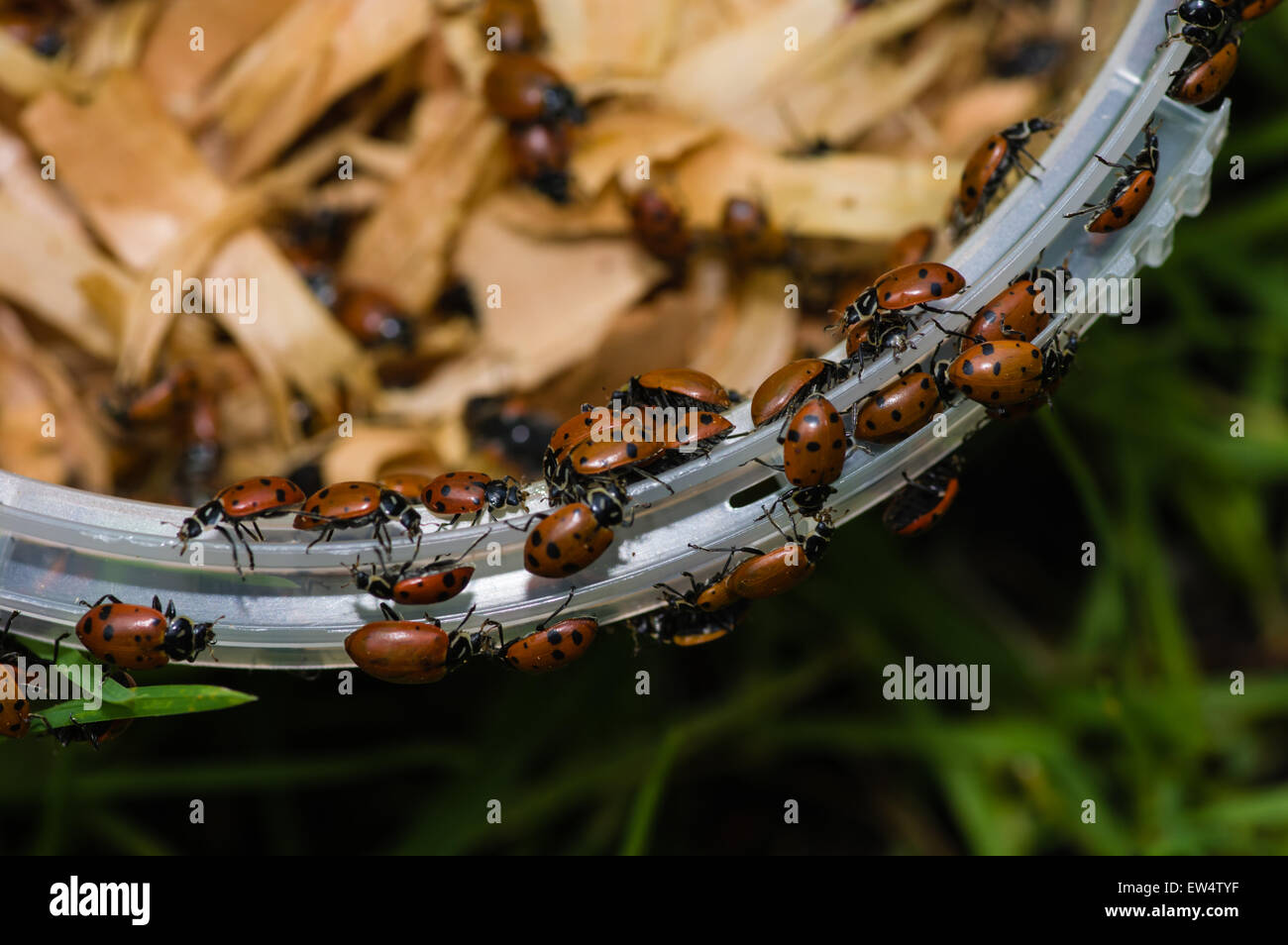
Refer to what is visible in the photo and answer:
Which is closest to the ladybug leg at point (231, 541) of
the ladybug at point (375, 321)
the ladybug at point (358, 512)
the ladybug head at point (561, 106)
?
the ladybug at point (358, 512)

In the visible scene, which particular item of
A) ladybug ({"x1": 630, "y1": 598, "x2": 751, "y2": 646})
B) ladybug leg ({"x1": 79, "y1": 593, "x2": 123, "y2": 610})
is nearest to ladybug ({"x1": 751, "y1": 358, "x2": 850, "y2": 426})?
ladybug ({"x1": 630, "y1": 598, "x2": 751, "y2": 646})

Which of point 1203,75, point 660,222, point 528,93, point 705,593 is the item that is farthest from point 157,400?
point 1203,75

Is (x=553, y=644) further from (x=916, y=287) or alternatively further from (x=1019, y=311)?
(x=1019, y=311)

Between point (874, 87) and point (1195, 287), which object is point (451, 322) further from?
point (1195, 287)

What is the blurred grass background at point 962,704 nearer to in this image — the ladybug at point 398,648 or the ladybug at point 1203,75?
the ladybug at point 398,648

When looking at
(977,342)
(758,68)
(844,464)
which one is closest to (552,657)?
(844,464)

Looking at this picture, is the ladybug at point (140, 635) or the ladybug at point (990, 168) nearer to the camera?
the ladybug at point (140, 635)
